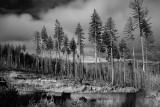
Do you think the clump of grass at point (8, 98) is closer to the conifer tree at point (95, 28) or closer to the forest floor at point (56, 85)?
the forest floor at point (56, 85)

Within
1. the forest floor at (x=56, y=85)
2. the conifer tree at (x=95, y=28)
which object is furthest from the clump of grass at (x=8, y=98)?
the conifer tree at (x=95, y=28)

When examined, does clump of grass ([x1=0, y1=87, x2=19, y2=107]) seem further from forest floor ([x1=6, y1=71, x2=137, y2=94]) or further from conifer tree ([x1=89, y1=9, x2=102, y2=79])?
conifer tree ([x1=89, y1=9, x2=102, y2=79])

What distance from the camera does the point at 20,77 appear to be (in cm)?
2575

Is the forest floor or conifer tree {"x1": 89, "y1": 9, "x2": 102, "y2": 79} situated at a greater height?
conifer tree {"x1": 89, "y1": 9, "x2": 102, "y2": 79}

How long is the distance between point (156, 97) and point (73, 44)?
1675 inches

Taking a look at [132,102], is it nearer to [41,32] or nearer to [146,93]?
[146,93]

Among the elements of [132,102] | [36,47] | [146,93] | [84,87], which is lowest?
[84,87]

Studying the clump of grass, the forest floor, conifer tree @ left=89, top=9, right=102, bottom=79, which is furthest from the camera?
conifer tree @ left=89, top=9, right=102, bottom=79

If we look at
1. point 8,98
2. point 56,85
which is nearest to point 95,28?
point 56,85

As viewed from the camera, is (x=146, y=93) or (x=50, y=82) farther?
(x=50, y=82)

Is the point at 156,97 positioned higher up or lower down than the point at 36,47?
lower down

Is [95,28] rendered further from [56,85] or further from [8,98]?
[8,98]

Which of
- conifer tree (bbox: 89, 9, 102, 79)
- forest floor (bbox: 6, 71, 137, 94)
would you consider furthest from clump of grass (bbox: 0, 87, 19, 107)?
conifer tree (bbox: 89, 9, 102, 79)

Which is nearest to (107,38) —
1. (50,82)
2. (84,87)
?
(84,87)
